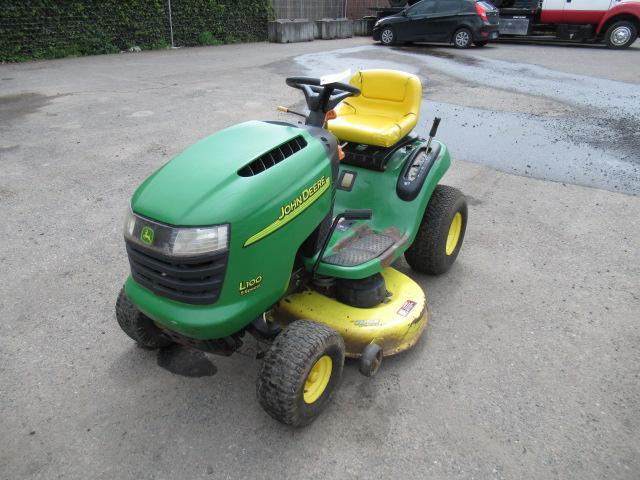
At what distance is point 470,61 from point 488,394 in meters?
10.7

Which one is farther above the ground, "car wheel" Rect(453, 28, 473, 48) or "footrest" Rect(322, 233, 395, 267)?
"car wheel" Rect(453, 28, 473, 48)

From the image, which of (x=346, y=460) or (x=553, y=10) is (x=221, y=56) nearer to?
(x=553, y=10)

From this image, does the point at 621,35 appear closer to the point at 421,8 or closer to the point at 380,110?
the point at 421,8

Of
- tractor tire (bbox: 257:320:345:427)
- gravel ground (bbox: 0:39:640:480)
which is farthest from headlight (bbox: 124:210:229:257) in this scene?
gravel ground (bbox: 0:39:640:480)

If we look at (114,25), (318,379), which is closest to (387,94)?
(318,379)

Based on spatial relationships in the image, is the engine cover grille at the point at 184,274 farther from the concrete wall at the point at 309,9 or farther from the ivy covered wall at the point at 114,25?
the concrete wall at the point at 309,9

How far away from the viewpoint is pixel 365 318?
97.6 inches

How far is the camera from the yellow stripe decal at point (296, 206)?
1.92 meters

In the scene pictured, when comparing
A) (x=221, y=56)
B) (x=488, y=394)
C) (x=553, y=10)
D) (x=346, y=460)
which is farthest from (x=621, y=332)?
(x=553, y=10)

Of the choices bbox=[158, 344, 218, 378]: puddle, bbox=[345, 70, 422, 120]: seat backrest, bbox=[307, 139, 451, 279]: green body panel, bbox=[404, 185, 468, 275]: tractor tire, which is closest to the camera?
bbox=[158, 344, 218, 378]: puddle

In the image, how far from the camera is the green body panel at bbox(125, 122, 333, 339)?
1.83 m

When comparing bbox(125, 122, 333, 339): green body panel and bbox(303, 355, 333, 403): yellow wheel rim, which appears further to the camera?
bbox(303, 355, 333, 403): yellow wheel rim

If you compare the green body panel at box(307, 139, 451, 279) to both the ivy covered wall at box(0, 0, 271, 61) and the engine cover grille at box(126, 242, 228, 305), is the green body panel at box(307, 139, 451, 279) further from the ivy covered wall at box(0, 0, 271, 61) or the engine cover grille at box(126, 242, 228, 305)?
the ivy covered wall at box(0, 0, 271, 61)

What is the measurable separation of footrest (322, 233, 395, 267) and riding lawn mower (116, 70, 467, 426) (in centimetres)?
1
